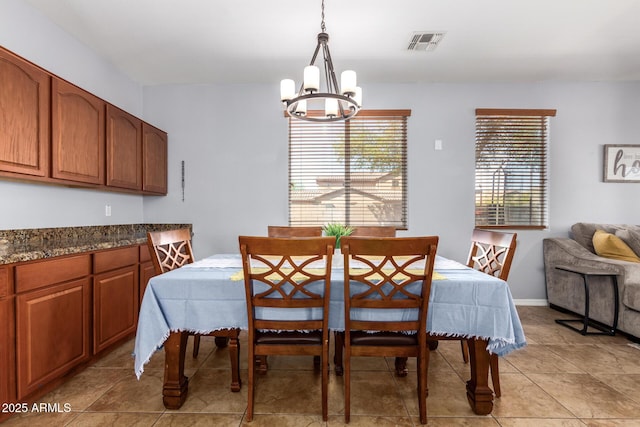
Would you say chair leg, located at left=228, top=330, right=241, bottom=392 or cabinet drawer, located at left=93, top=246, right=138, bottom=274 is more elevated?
cabinet drawer, located at left=93, top=246, right=138, bottom=274

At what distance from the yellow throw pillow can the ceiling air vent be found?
8.30 feet

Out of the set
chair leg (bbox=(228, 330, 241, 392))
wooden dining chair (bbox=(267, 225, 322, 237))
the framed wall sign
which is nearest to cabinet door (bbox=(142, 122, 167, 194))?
wooden dining chair (bbox=(267, 225, 322, 237))

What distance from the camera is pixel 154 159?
340cm

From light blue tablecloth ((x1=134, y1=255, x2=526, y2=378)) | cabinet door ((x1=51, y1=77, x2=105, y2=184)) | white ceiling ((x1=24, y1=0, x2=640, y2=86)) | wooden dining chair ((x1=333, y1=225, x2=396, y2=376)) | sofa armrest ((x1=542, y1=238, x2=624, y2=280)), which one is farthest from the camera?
sofa armrest ((x1=542, y1=238, x2=624, y2=280))

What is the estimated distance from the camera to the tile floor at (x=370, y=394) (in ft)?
5.45

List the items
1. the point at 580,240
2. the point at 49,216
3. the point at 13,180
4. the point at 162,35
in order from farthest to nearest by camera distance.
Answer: the point at 580,240, the point at 162,35, the point at 49,216, the point at 13,180

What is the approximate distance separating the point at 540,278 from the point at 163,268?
3.96 m

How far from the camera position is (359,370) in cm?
217

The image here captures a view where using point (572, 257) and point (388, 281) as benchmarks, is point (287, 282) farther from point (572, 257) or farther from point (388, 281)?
point (572, 257)

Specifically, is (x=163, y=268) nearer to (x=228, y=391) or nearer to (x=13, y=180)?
(x=228, y=391)

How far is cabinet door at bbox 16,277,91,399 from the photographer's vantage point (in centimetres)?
167

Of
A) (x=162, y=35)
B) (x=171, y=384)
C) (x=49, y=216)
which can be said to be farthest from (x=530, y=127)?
(x=49, y=216)

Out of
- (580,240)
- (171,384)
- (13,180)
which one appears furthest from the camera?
(580,240)

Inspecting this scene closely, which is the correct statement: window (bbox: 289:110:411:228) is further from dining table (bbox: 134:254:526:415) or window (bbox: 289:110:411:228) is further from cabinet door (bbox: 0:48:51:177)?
cabinet door (bbox: 0:48:51:177)
